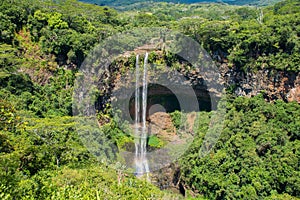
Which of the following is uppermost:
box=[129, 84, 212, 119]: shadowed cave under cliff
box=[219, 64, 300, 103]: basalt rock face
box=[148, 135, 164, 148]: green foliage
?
box=[219, 64, 300, 103]: basalt rock face

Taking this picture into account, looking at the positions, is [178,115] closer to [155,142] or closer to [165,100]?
[165,100]

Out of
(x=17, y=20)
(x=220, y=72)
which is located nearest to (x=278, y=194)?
(x=220, y=72)

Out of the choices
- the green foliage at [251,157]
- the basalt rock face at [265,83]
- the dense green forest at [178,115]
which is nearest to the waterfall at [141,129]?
the dense green forest at [178,115]

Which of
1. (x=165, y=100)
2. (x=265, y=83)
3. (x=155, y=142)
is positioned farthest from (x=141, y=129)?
(x=265, y=83)

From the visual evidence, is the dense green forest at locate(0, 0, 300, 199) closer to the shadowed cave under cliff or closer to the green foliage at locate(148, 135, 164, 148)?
the green foliage at locate(148, 135, 164, 148)

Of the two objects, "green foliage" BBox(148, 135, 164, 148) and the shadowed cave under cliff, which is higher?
the shadowed cave under cliff

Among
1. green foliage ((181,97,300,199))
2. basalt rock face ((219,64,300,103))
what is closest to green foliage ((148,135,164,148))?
green foliage ((181,97,300,199))
